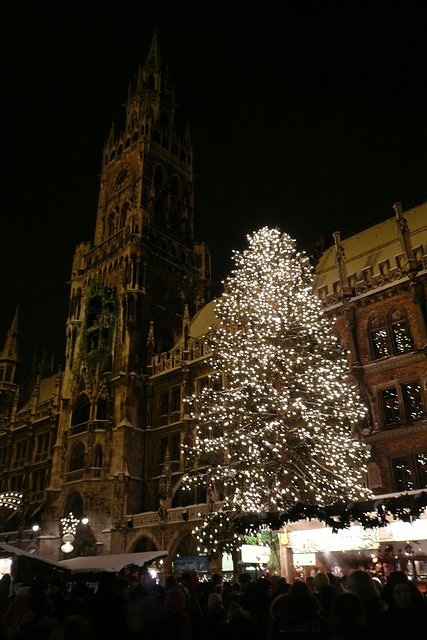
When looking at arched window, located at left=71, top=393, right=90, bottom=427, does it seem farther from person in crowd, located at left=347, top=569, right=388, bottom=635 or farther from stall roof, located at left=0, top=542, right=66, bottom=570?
person in crowd, located at left=347, top=569, right=388, bottom=635

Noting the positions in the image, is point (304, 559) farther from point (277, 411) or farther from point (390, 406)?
point (390, 406)

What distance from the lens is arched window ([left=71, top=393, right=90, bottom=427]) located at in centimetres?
3550

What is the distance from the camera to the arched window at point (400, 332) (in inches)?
904

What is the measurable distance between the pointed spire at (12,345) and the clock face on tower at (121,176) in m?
21.3

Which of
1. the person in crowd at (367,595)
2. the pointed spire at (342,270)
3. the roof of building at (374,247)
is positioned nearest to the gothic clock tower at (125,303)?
the roof of building at (374,247)

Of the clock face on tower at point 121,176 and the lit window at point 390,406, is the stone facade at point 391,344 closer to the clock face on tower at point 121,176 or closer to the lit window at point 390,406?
the lit window at point 390,406

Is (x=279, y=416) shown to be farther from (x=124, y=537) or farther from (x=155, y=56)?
(x=155, y=56)

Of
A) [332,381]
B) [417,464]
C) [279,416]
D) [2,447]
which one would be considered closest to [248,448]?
[279,416]

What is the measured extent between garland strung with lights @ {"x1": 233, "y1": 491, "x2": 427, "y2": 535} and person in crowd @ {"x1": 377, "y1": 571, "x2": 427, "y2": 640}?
7569 mm

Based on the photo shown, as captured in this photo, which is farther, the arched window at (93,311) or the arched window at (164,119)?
the arched window at (164,119)

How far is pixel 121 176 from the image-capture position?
45.2m

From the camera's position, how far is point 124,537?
28.6 m

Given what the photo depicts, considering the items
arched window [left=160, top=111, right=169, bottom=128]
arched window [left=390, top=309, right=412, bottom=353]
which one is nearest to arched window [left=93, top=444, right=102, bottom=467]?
arched window [left=390, top=309, right=412, bottom=353]

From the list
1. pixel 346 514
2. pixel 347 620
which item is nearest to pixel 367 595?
pixel 347 620
